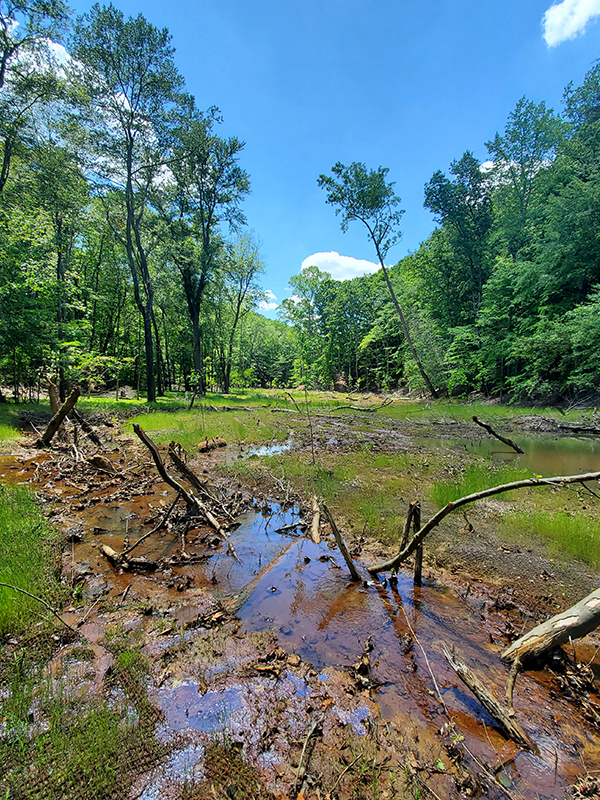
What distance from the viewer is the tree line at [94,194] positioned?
1444 cm

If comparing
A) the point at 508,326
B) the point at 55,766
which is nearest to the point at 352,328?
the point at 508,326

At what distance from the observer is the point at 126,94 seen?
19.5 m

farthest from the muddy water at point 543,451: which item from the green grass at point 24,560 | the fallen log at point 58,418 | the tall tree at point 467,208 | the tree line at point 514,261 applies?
the tall tree at point 467,208

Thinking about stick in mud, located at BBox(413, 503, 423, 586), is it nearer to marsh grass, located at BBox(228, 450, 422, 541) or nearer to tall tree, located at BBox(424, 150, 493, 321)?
marsh grass, located at BBox(228, 450, 422, 541)

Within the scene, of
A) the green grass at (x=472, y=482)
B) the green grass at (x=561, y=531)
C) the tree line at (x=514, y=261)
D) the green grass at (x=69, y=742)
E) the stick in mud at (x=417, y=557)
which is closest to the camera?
the green grass at (x=69, y=742)

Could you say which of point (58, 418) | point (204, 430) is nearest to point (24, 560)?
point (58, 418)

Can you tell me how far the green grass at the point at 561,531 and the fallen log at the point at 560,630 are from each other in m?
2.51

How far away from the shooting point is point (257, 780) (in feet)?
6.82

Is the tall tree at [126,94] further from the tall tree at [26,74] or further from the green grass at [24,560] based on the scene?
the green grass at [24,560]

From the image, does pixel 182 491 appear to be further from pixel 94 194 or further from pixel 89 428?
pixel 94 194

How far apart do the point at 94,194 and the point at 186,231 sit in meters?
6.68

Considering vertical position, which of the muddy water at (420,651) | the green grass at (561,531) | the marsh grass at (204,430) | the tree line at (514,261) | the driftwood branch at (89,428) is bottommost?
the muddy water at (420,651)

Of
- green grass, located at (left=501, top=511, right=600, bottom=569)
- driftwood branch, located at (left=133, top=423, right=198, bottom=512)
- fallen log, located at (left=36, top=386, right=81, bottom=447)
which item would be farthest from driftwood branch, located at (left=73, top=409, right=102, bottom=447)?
green grass, located at (left=501, top=511, right=600, bottom=569)

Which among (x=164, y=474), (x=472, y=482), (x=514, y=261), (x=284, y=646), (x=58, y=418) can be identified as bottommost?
(x=284, y=646)
